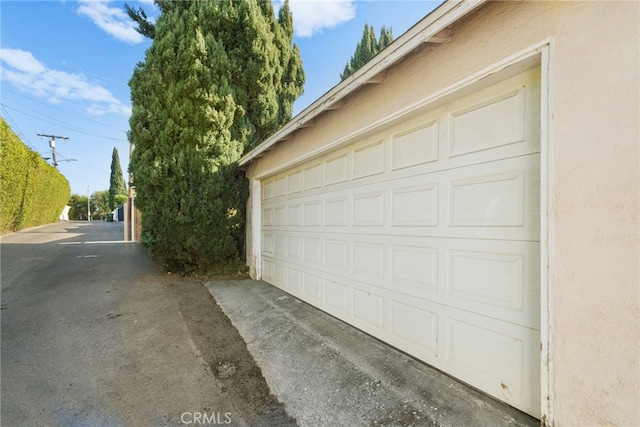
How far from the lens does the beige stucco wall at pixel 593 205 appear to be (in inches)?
58.2

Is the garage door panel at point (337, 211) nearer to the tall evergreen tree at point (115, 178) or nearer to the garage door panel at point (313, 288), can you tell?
the garage door panel at point (313, 288)

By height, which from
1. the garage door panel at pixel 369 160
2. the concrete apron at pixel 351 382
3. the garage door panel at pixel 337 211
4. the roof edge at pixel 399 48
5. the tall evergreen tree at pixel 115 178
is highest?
the tall evergreen tree at pixel 115 178

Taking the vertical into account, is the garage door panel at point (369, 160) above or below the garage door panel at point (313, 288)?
above

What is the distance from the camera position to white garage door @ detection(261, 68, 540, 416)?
6.88ft

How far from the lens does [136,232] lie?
42.7 feet

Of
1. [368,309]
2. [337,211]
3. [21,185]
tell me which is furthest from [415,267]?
[21,185]

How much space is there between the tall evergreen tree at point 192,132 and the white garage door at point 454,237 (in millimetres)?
3268

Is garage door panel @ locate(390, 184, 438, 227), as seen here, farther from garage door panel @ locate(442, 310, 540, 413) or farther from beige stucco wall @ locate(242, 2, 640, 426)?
beige stucco wall @ locate(242, 2, 640, 426)

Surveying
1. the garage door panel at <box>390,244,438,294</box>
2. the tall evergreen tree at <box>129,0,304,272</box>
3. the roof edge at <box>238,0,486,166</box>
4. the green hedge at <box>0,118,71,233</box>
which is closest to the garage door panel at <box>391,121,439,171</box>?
the roof edge at <box>238,0,486,166</box>

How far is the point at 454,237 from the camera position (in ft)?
8.32

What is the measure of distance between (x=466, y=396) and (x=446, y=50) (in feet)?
9.29

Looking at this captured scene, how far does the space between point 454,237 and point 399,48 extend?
68.3 inches

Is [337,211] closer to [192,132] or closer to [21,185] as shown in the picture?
[192,132]

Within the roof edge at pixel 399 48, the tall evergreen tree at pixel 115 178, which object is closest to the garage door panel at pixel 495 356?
the roof edge at pixel 399 48
